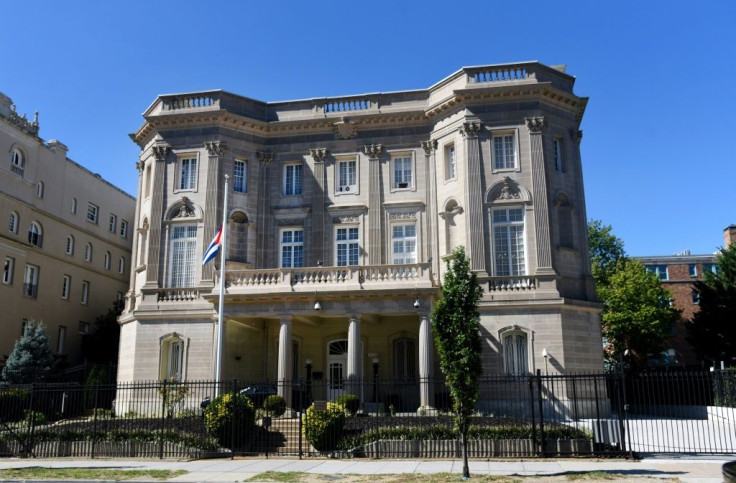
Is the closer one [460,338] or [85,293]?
[460,338]

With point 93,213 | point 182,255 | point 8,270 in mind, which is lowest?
point 182,255

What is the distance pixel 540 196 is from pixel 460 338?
15.0 metres

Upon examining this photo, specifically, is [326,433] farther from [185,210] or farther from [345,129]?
[345,129]

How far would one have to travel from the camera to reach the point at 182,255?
3253 cm

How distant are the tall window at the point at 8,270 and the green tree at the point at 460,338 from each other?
3184cm

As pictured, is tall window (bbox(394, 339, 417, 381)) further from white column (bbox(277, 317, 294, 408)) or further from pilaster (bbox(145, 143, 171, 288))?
pilaster (bbox(145, 143, 171, 288))

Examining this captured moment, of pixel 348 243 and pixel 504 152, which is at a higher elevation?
pixel 504 152

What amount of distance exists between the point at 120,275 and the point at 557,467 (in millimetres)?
42333

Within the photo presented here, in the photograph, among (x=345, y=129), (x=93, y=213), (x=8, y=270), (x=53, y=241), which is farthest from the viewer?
(x=93, y=213)

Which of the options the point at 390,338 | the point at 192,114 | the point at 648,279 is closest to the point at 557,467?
the point at 390,338

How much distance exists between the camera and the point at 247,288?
29156mm

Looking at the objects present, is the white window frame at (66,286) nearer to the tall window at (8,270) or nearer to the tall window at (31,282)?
the tall window at (31,282)

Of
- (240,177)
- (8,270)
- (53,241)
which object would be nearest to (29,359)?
(8,270)

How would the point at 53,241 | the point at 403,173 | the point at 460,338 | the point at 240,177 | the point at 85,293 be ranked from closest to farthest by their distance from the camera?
the point at 460,338, the point at 403,173, the point at 240,177, the point at 53,241, the point at 85,293
